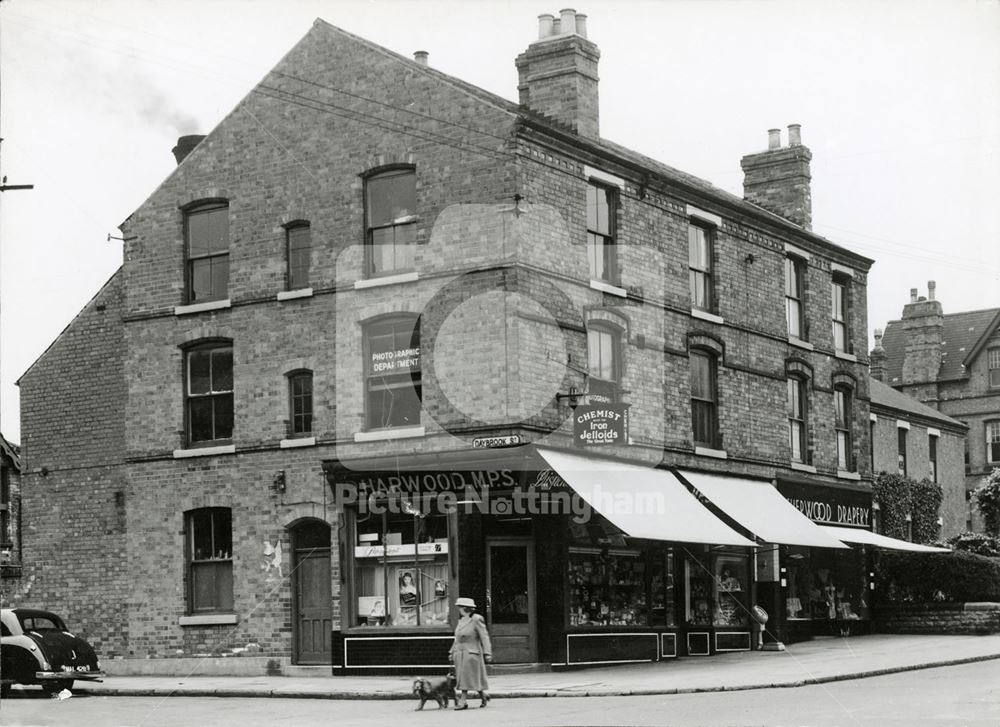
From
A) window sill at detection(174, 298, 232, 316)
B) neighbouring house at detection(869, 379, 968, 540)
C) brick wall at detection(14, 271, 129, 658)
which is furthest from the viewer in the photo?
neighbouring house at detection(869, 379, 968, 540)

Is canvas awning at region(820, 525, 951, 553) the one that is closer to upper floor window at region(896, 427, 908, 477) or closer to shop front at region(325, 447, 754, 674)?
shop front at region(325, 447, 754, 674)

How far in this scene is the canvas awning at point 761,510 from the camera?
26.9 meters

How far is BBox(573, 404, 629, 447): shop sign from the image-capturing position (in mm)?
23359

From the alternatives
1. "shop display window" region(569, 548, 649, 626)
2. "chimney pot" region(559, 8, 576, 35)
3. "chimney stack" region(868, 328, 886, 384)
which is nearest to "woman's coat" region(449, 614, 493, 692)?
"shop display window" region(569, 548, 649, 626)

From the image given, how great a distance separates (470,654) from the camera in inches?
727

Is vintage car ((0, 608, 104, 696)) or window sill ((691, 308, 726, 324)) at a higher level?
window sill ((691, 308, 726, 324))

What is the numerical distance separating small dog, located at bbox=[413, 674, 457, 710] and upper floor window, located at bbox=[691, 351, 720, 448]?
1089 cm

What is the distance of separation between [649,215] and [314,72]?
6613 mm

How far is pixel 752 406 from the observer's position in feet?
97.2

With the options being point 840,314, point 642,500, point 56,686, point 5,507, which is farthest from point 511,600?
point 5,507

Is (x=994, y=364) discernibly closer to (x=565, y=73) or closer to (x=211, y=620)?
(x=565, y=73)

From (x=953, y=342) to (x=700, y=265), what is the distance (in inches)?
1187

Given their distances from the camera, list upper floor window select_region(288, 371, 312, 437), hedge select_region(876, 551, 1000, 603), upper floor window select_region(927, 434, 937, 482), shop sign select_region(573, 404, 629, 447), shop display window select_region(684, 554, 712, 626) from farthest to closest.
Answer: upper floor window select_region(927, 434, 937, 482)
hedge select_region(876, 551, 1000, 603)
shop display window select_region(684, 554, 712, 626)
upper floor window select_region(288, 371, 312, 437)
shop sign select_region(573, 404, 629, 447)

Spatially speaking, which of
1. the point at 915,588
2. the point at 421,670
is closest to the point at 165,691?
the point at 421,670
